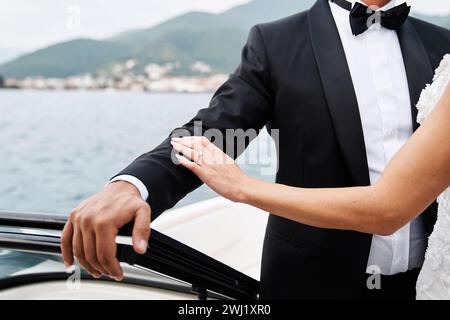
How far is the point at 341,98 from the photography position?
45.1 inches

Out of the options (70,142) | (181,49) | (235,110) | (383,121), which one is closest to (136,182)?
(235,110)

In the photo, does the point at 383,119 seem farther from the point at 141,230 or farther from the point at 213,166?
the point at 141,230

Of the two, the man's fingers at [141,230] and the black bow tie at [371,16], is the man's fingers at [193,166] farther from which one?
the black bow tie at [371,16]

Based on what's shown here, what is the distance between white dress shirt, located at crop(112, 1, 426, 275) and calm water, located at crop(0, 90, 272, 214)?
29.8 ft

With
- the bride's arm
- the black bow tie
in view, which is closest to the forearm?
the bride's arm

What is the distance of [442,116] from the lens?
2.50 ft

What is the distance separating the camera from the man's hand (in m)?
0.77

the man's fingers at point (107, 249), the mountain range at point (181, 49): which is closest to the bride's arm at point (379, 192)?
the man's fingers at point (107, 249)

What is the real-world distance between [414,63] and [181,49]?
1911 cm

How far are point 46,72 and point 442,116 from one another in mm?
15576

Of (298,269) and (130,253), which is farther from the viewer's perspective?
(298,269)
